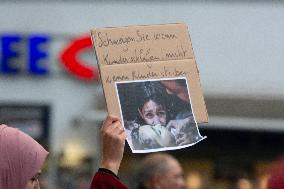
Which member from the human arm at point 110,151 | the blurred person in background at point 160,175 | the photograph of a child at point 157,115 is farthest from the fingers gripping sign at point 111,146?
the blurred person in background at point 160,175

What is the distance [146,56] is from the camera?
348 cm

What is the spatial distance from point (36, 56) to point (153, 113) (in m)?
9.70

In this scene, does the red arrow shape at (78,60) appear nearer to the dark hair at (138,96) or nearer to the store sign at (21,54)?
the store sign at (21,54)

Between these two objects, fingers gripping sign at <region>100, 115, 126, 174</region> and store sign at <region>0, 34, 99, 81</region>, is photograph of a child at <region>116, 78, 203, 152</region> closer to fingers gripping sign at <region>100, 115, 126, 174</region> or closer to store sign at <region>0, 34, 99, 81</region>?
fingers gripping sign at <region>100, 115, 126, 174</region>

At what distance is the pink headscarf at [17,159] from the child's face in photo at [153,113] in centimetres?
36

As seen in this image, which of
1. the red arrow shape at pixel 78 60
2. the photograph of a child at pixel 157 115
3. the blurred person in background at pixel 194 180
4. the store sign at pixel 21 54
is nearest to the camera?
the photograph of a child at pixel 157 115

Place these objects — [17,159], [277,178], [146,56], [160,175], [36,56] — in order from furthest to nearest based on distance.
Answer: [36,56]
[160,175]
[146,56]
[17,159]
[277,178]

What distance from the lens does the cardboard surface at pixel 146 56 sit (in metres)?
3.39

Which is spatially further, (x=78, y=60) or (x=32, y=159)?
(x=78, y=60)

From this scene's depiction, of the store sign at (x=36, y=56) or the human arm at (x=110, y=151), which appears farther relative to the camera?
the store sign at (x=36, y=56)

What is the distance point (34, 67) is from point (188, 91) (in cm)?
967

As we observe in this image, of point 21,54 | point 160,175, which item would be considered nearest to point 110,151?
point 160,175

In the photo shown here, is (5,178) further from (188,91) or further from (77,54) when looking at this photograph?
(77,54)

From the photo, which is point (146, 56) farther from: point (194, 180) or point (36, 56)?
point (36, 56)
